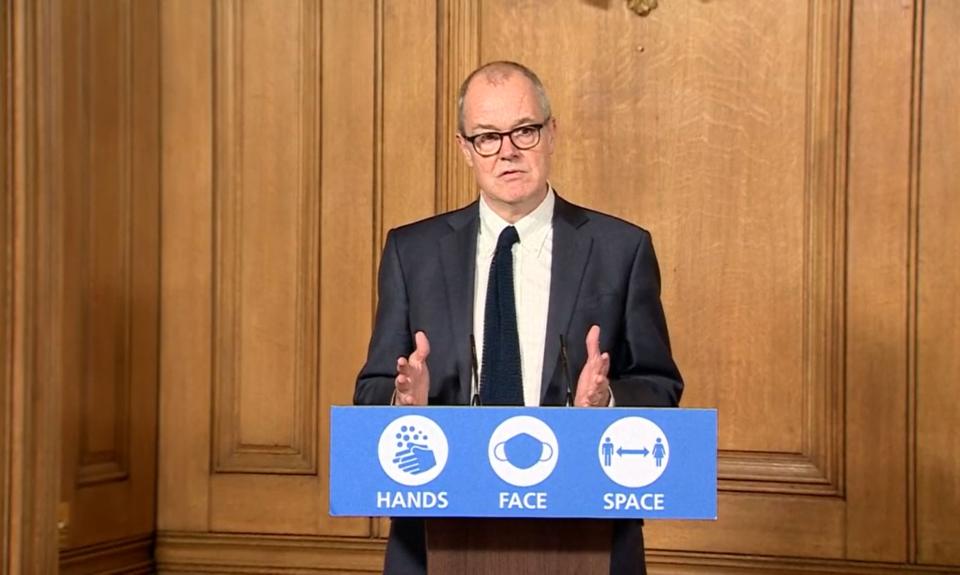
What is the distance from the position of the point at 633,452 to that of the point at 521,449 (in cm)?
17

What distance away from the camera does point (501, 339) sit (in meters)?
2.46

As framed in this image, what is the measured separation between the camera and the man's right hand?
7.37 ft

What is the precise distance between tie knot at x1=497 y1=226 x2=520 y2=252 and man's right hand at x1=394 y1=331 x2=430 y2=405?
1.00 ft

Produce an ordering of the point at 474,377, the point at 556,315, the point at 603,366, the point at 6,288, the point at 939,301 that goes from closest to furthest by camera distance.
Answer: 1. the point at 603,366
2. the point at 474,377
3. the point at 556,315
4. the point at 6,288
5. the point at 939,301

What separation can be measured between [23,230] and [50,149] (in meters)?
0.25

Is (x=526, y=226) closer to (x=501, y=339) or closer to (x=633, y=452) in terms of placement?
(x=501, y=339)

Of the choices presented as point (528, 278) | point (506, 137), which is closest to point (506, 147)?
point (506, 137)

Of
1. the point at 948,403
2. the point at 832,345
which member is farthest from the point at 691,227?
the point at 948,403

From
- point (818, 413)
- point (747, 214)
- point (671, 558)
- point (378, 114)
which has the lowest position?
point (671, 558)

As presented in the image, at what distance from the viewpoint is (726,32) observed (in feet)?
12.8

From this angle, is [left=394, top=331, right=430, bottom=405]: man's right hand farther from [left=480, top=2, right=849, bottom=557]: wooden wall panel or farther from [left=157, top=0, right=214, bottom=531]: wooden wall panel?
[left=157, top=0, right=214, bottom=531]: wooden wall panel

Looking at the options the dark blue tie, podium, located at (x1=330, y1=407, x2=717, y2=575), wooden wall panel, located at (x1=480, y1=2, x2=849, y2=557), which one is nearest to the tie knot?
the dark blue tie

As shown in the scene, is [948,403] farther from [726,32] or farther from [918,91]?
[726,32]

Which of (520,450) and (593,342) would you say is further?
(593,342)
